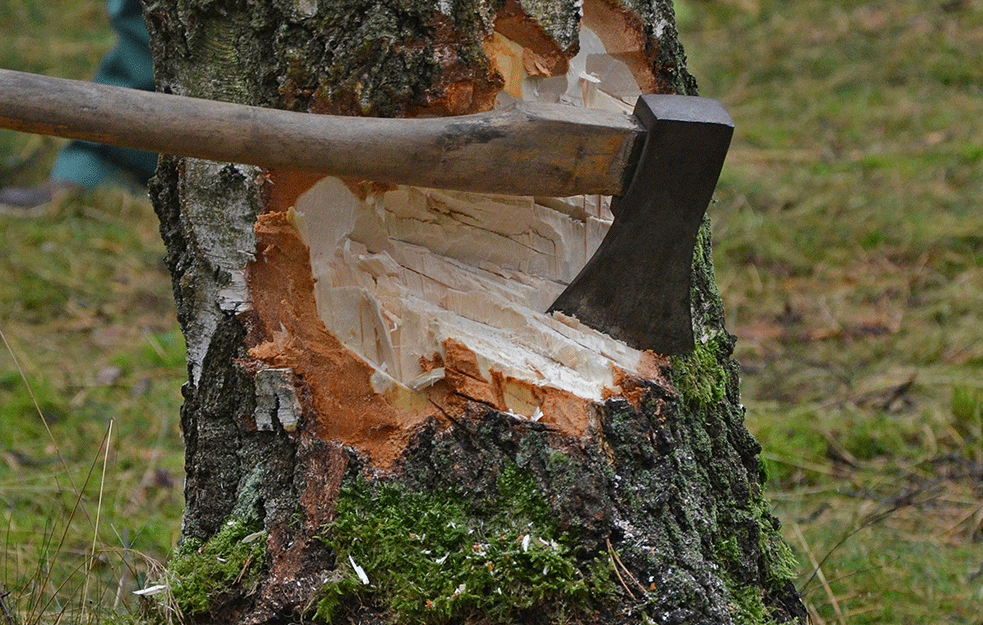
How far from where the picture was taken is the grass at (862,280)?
231cm

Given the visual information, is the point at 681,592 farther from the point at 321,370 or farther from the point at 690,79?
the point at 690,79

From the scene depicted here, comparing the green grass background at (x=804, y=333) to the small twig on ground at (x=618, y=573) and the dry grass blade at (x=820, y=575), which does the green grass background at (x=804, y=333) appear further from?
the small twig on ground at (x=618, y=573)

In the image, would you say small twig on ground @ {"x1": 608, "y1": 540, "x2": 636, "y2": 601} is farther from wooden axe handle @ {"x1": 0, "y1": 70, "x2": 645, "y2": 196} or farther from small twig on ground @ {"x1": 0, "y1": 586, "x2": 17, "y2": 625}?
small twig on ground @ {"x1": 0, "y1": 586, "x2": 17, "y2": 625}

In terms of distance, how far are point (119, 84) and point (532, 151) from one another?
4046 mm

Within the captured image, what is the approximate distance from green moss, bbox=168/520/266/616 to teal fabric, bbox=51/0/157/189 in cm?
361

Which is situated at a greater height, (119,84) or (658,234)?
(658,234)

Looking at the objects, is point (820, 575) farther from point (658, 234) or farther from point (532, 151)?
point (532, 151)

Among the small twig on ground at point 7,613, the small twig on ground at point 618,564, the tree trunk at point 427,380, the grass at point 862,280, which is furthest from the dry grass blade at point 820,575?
the small twig on ground at point 7,613

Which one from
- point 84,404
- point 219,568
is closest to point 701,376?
point 219,568

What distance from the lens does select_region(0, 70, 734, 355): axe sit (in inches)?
51.6

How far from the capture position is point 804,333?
11.8 ft

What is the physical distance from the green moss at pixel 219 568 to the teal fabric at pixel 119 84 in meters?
3.61

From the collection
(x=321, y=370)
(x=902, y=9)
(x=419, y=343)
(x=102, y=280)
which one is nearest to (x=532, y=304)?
(x=419, y=343)

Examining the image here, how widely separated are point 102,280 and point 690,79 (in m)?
3.35
